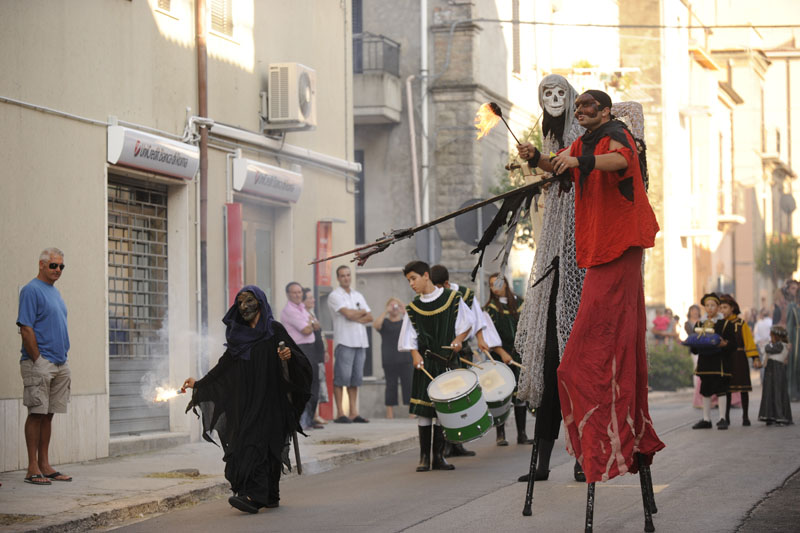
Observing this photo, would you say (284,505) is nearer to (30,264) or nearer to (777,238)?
(30,264)

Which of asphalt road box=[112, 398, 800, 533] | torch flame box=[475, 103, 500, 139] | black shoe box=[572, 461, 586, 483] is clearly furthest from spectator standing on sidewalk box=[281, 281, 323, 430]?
torch flame box=[475, 103, 500, 139]

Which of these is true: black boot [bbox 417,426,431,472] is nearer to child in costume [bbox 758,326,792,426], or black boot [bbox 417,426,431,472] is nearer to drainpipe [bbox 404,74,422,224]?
child in costume [bbox 758,326,792,426]

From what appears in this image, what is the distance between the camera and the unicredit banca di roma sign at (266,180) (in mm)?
17594

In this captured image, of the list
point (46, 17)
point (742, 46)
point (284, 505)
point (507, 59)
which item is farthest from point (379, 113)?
point (742, 46)

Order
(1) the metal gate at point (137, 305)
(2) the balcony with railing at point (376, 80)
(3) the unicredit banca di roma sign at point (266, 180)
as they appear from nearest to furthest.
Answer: (1) the metal gate at point (137, 305) < (3) the unicredit banca di roma sign at point (266, 180) < (2) the balcony with railing at point (376, 80)

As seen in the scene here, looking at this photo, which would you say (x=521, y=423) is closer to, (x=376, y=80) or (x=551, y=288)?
(x=551, y=288)

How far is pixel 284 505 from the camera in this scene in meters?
10.4

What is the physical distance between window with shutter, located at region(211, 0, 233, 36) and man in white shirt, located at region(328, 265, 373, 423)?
11.8 feet

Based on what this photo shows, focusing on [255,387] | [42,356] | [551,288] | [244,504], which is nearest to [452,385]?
[255,387]

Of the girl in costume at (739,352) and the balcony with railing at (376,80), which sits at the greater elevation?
the balcony with railing at (376,80)

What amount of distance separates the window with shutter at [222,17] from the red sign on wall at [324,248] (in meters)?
3.96

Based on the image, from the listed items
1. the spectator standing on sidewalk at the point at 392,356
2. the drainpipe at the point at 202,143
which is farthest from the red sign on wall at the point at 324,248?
the drainpipe at the point at 202,143

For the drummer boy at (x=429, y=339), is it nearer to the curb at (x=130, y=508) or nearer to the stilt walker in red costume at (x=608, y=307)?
the curb at (x=130, y=508)

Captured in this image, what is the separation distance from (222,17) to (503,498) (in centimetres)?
960
